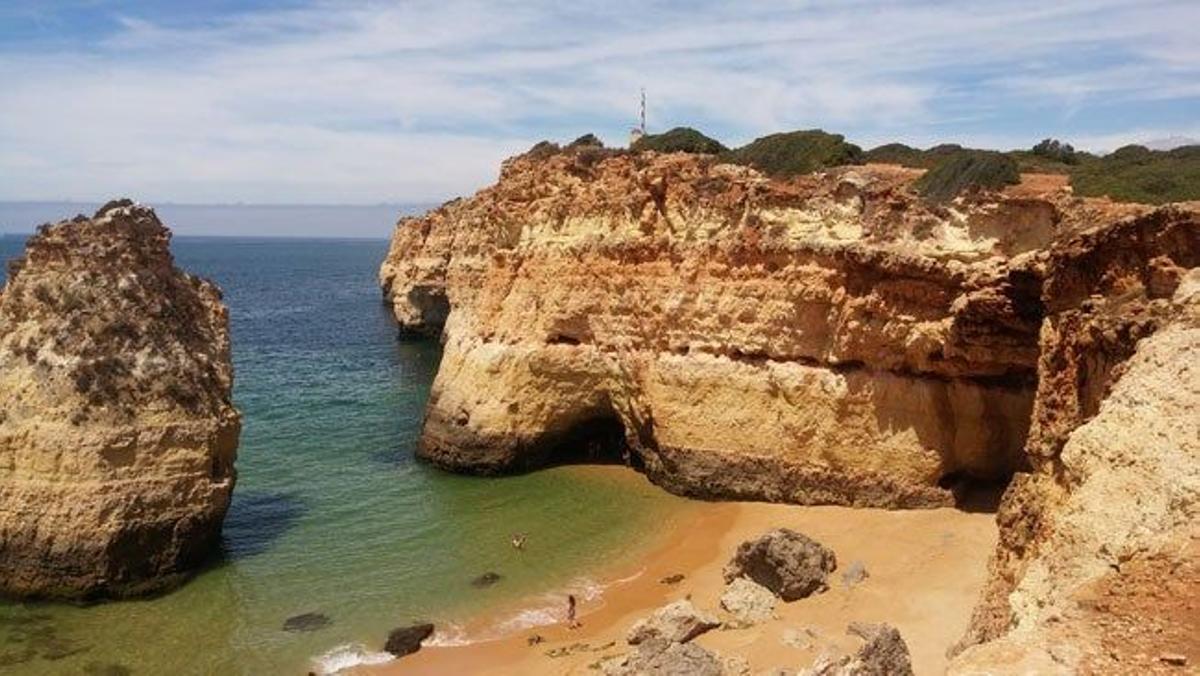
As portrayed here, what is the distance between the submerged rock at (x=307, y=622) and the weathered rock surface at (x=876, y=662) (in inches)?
432

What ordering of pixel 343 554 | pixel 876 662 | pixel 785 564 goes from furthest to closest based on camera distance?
pixel 343 554, pixel 785 564, pixel 876 662

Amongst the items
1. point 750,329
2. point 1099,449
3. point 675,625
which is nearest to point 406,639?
point 675,625

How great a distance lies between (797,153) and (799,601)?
16459 mm

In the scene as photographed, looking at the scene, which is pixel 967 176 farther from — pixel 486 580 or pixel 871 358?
pixel 486 580

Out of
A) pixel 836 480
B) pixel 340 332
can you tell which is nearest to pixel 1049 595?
pixel 836 480

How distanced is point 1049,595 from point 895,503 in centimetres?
1368

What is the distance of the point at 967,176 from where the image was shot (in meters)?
22.9

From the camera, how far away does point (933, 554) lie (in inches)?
761

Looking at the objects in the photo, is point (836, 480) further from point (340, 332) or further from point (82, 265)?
point (340, 332)

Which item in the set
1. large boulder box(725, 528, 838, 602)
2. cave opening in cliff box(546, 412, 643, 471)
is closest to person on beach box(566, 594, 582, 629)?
large boulder box(725, 528, 838, 602)

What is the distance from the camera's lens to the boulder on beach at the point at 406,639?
58.0 ft

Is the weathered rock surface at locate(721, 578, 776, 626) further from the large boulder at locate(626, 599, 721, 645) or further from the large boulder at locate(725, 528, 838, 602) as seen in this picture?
the large boulder at locate(626, 599, 721, 645)

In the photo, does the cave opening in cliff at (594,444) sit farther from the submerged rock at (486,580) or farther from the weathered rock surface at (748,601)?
the weathered rock surface at (748,601)

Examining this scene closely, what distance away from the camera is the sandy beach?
1600 centimetres
